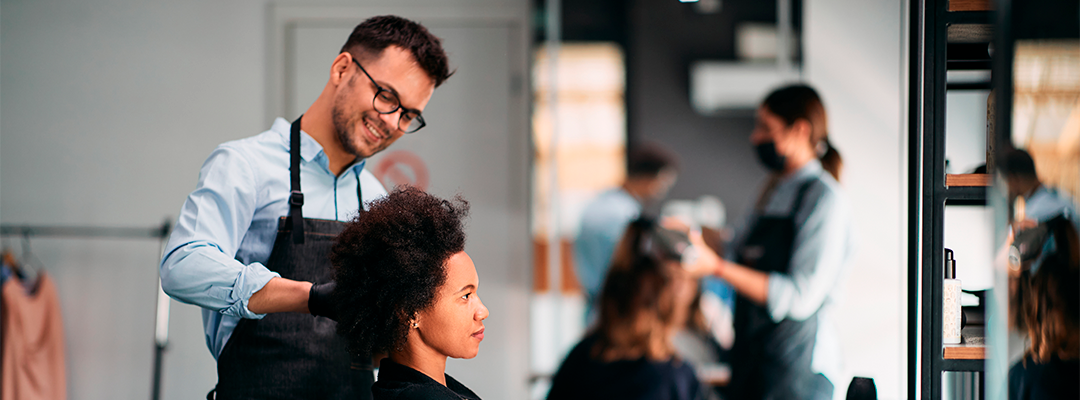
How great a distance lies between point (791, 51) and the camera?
246 cm

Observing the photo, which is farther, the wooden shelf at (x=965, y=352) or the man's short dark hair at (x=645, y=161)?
the man's short dark hair at (x=645, y=161)

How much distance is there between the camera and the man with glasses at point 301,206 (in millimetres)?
1189

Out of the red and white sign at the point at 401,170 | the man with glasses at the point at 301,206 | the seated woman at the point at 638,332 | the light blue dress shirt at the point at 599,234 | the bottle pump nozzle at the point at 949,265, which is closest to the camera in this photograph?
the man with glasses at the point at 301,206

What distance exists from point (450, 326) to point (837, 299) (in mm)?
1764

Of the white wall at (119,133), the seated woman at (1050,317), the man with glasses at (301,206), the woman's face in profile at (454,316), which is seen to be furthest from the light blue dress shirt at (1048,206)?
the white wall at (119,133)

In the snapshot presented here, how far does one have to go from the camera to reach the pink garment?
2494mm

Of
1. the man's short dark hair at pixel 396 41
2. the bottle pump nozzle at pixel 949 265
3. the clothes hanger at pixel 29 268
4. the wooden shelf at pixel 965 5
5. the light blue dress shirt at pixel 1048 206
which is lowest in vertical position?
the clothes hanger at pixel 29 268

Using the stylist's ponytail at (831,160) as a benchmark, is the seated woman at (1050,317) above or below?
below

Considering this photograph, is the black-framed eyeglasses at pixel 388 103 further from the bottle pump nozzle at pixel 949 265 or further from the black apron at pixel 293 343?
the bottle pump nozzle at pixel 949 265

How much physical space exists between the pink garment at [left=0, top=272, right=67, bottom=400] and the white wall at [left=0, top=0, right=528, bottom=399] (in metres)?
0.16

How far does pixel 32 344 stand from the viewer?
8.35ft

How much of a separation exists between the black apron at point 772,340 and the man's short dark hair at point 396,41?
5.01 ft

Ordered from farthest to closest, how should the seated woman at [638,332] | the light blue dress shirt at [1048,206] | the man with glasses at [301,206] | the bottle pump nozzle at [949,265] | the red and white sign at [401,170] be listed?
the red and white sign at [401,170] < the seated woman at [638,332] < the bottle pump nozzle at [949,265] < the man with glasses at [301,206] < the light blue dress shirt at [1048,206]

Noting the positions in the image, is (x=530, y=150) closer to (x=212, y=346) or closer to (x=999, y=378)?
(x=212, y=346)
